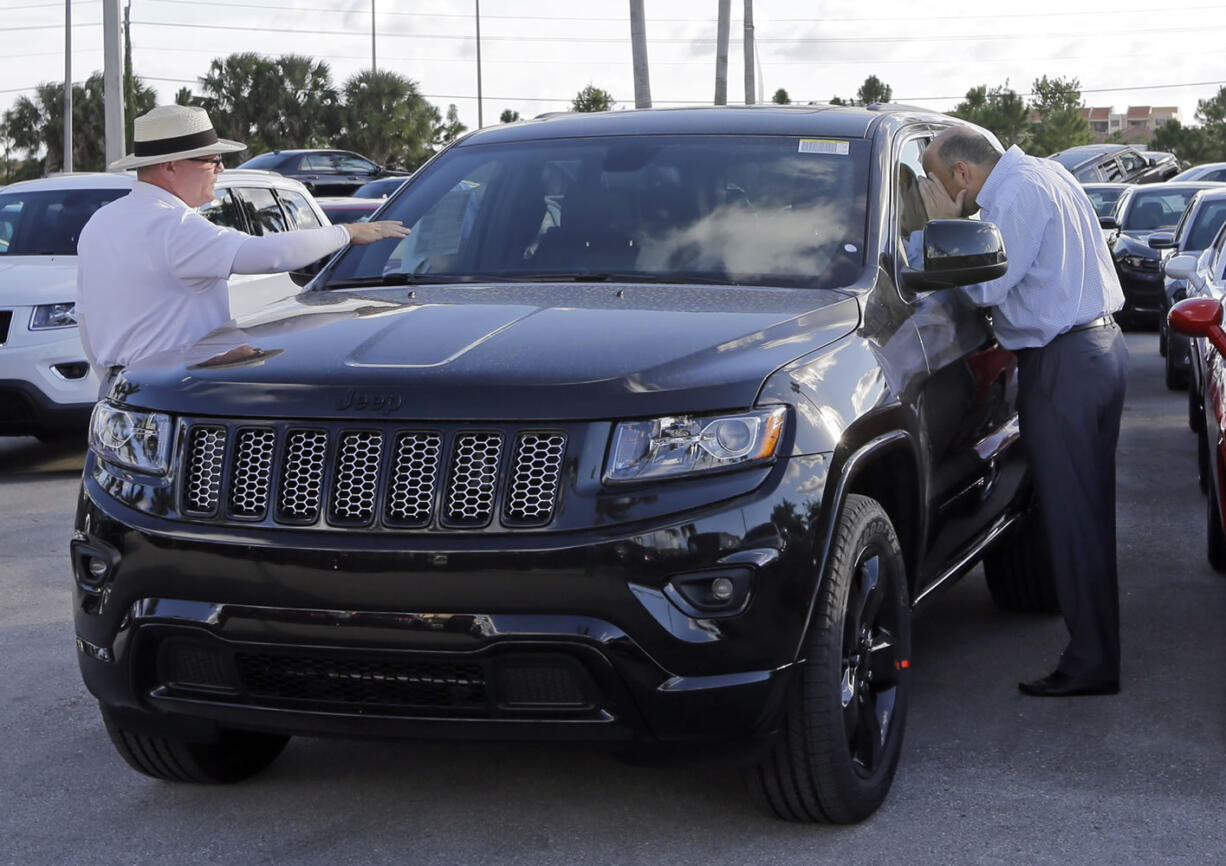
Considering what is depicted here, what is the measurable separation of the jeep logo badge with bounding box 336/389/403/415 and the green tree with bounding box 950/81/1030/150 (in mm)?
59170

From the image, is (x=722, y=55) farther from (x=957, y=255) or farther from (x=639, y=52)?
(x=957, y=255)

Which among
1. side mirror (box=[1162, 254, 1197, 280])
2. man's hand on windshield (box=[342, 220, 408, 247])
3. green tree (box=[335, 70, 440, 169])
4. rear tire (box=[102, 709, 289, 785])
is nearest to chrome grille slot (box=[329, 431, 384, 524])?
rear tire (box=[102, 709, 289, 785])

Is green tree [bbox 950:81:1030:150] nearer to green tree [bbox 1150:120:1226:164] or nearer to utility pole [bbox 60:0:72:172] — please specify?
green tree [bbox 1150:120:1226:164]

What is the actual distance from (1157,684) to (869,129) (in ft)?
6.32

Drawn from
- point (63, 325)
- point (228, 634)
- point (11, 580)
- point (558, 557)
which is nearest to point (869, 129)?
point (558, 557)

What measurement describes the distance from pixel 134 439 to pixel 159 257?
5.33ft

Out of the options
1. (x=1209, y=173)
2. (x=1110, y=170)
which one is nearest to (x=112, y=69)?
(x=1209, y=173)

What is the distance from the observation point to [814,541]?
3.72 metres

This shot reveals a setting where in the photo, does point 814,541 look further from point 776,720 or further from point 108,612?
point 108,612

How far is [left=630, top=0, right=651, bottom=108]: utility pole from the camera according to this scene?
26.8m

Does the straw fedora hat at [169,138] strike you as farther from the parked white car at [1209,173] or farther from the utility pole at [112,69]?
the parked white car at [1209,173]

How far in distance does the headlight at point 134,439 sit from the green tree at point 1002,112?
193 feet

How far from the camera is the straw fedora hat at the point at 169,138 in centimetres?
559

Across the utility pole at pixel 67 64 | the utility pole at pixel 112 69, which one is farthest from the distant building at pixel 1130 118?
the utility pole at pixel 112 69
